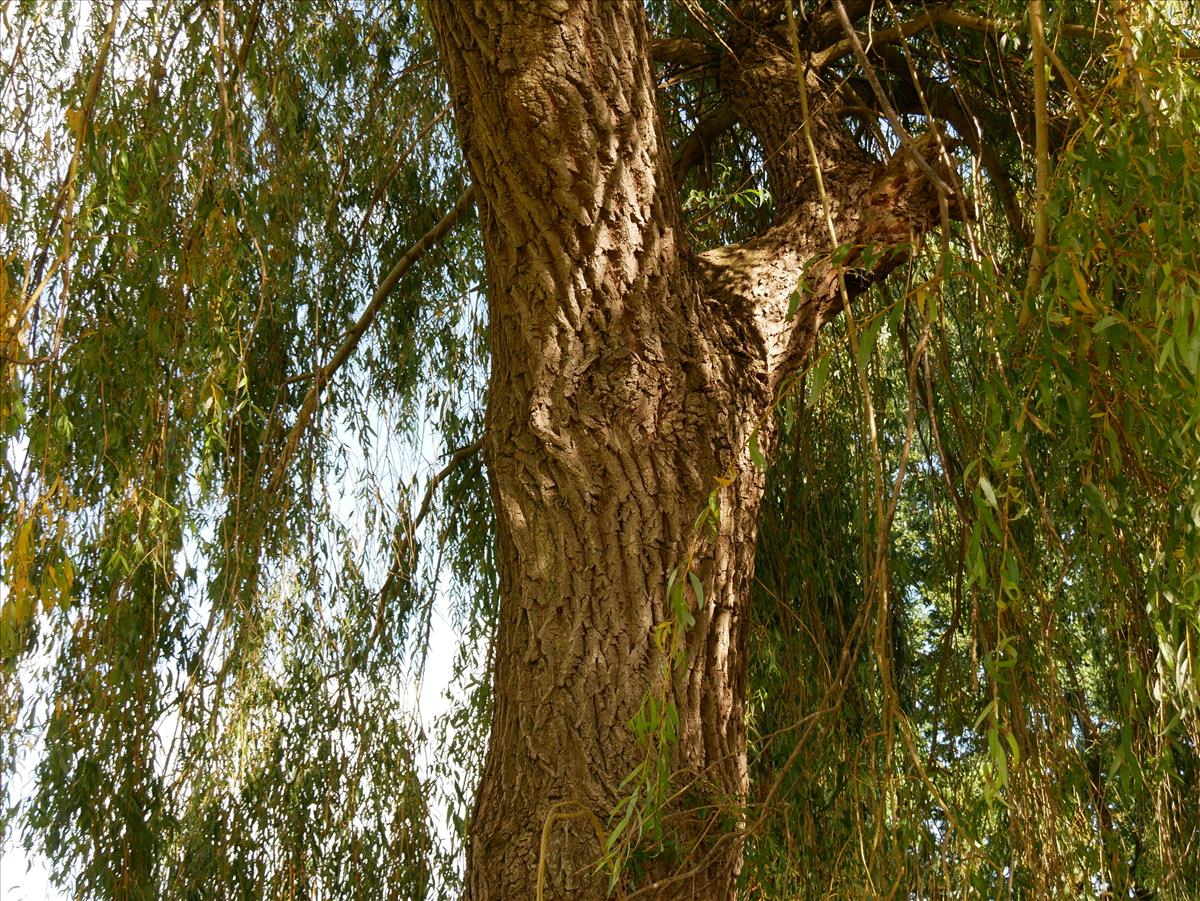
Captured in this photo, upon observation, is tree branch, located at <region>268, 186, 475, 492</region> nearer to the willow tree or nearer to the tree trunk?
the willow tree

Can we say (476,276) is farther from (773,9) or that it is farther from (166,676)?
(166,676)

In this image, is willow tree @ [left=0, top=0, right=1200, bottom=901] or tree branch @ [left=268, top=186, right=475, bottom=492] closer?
willow tree @ [left=0, top=0, right=1200, bottom=901]

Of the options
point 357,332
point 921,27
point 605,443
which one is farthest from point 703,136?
point 605,443

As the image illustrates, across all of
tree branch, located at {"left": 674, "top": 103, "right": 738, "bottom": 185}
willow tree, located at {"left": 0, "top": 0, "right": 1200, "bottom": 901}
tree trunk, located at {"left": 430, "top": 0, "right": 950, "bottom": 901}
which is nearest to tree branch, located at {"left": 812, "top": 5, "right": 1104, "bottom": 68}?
willow tree, located at {"left": 0, "top": 0, "right": 1200, "bottom": 901}

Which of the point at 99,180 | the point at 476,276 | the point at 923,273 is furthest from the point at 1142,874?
the point at 99,180

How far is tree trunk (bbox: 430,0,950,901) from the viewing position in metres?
1.74

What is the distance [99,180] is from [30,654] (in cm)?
89

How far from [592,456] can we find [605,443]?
27mm

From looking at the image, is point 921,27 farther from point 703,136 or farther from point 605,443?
point 605,443

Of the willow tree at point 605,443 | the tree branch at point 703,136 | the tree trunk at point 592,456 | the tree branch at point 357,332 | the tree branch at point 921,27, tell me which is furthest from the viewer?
the tree branch at point 703,136

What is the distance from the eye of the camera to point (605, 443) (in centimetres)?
183

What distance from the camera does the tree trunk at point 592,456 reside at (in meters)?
1.74

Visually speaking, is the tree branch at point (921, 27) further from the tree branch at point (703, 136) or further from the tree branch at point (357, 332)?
the tree branch at point (357, 332)

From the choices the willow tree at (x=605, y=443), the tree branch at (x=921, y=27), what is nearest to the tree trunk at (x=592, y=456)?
the willow tree at (x=605, y=443)
